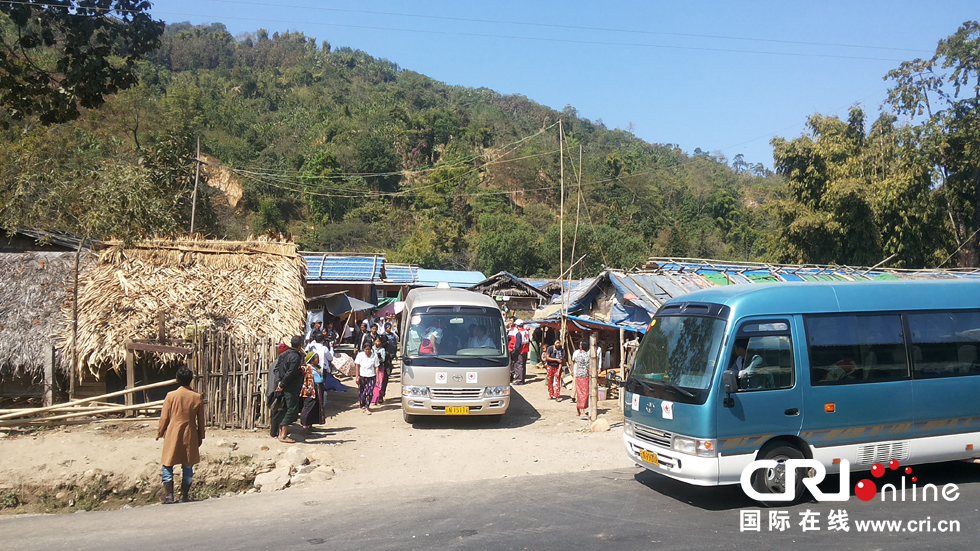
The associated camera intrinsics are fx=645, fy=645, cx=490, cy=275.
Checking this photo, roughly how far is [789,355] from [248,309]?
32.6ft

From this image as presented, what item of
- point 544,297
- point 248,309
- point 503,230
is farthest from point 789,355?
point 503,230

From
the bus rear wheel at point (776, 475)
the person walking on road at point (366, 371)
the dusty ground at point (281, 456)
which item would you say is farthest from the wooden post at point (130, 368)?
the bus rear wheel at point (776, 475)

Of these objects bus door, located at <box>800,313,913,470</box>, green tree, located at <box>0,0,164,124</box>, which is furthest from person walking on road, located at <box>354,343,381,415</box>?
bus door, located at <box>800,313,913,470</box>

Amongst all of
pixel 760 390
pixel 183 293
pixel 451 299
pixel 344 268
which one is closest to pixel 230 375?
pixel 183 293

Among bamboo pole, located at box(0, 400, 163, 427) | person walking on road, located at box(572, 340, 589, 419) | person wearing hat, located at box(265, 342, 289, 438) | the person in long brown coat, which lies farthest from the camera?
person walking on road, located at box(572, 340, 589, 419)

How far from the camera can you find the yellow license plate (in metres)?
7.14

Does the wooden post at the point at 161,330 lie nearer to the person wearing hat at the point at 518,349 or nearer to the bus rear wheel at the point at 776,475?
the person wearing hat at the point at 518,349

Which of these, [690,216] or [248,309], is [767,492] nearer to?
[248,309]

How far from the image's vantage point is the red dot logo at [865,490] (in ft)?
22.9

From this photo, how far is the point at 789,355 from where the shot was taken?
274 inches

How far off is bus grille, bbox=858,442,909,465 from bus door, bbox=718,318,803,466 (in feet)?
3.04

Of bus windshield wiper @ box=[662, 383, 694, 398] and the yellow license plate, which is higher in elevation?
bus windshield wiper @ box=[662, 383, 694, 398]

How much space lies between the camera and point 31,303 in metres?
12.1
